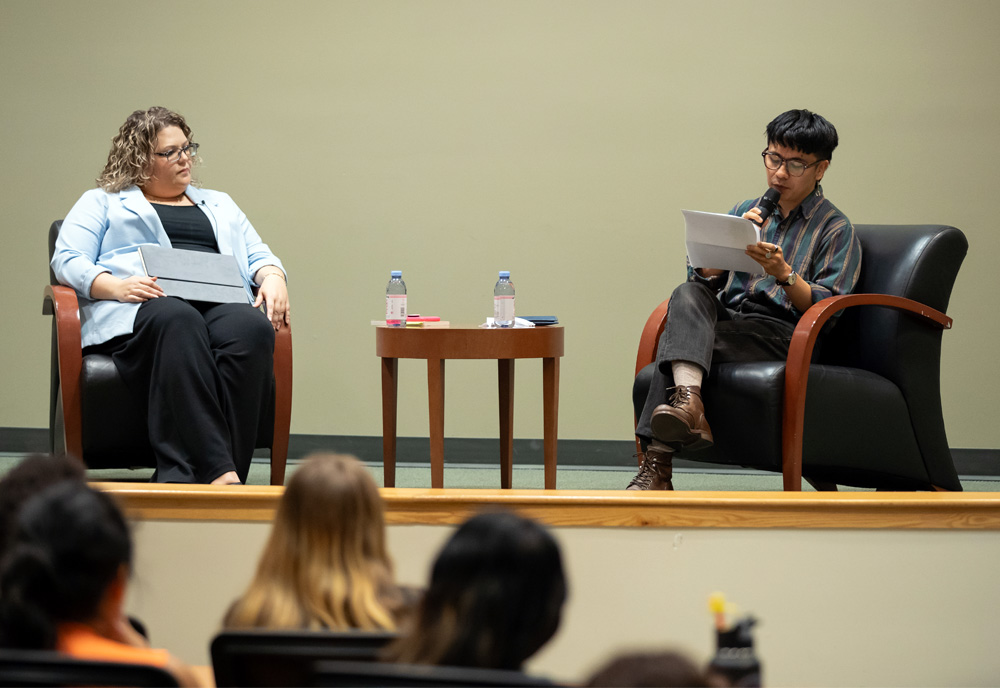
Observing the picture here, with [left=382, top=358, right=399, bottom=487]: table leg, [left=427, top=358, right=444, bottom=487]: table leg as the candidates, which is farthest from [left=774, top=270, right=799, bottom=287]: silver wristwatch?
[left=382, top=358, right=399, bottom=487]: table leg

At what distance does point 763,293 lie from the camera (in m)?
2.70

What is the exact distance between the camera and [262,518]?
6.31 ft

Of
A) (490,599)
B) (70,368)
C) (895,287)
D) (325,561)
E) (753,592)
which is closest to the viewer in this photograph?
(490,599)

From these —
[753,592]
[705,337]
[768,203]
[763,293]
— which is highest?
[768,203]

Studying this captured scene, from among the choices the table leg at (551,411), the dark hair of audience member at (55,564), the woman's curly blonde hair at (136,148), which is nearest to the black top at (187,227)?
the woman's curly blonde hair at (136,148)

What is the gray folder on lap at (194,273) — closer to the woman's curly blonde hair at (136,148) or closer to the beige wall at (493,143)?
the woman's curly blonde hair at (136,148)

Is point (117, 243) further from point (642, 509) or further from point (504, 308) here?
point (642, 509)

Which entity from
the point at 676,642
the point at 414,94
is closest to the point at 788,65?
the point at 414,94

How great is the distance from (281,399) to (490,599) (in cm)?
190

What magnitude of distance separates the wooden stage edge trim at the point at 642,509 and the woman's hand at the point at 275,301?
0.83m

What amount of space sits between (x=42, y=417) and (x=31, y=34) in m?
1.55

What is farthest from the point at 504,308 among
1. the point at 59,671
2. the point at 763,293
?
the point at 59,671

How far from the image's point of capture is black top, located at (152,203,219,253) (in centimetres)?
280

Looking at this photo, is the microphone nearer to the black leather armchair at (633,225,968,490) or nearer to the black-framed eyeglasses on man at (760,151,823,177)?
the black-framed eyeglasses on man at (760,151,823,177)
